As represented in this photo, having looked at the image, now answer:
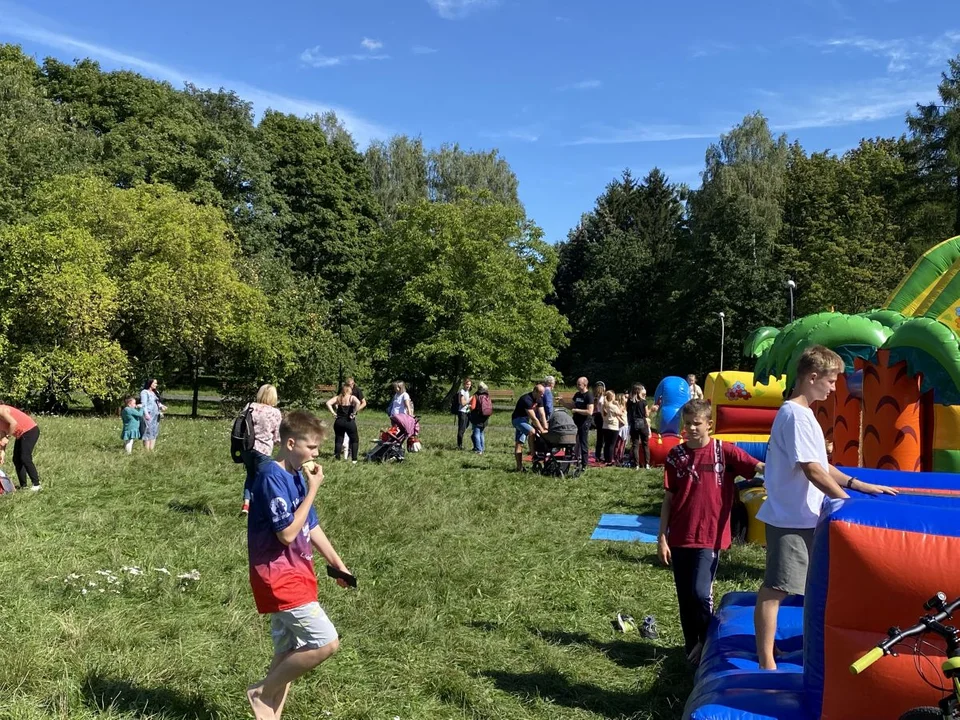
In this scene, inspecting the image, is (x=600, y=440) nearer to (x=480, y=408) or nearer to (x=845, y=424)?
(x=480, y=408)

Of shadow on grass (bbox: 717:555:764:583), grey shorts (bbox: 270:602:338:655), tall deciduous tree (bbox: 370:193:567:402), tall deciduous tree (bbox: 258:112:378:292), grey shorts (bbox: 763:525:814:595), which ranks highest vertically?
tall deciduous tree (bbox: 258:112:378:292)

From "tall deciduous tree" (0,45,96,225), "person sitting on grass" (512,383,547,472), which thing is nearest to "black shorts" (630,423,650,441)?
"person sitting on grass" (512,383,547,472)

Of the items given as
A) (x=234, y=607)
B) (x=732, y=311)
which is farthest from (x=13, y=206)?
(x=732, y=311)

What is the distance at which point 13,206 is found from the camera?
25.8 meters

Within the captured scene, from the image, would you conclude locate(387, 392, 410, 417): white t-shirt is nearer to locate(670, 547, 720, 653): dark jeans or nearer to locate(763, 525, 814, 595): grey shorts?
locate(670, 547, 720, 653): dark jeans

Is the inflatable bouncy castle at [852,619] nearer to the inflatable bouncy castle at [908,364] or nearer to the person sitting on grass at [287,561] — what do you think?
the person sitting on grass at [287,561]

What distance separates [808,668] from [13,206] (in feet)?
92.7

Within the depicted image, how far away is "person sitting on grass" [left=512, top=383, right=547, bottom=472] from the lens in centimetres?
1348

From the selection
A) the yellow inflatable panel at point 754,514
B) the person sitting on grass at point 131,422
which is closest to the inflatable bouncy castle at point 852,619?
the yellow inflatable panel at point 754,514

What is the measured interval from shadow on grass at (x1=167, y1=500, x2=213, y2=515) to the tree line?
14.3 m

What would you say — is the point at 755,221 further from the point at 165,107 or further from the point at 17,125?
the point at 17,125

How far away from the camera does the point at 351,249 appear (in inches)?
1585

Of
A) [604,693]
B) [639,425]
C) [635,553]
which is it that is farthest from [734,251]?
[604,693]

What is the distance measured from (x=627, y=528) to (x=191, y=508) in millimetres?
4911
